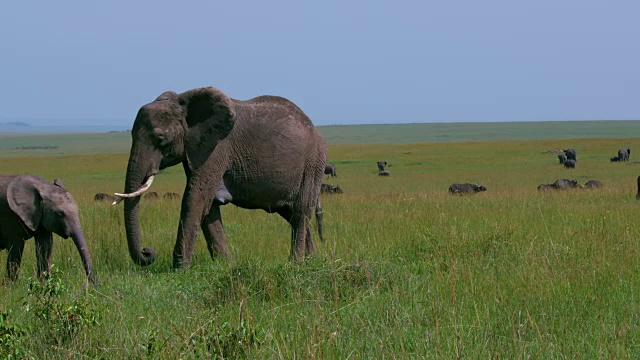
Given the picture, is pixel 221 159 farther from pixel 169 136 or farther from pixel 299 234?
pixel 299 234

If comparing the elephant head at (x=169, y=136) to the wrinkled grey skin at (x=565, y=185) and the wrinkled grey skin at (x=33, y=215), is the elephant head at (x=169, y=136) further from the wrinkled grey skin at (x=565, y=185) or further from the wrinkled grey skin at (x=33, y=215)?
the wrinkled grey skin at (x=565, y=185)

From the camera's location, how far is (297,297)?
7.20 meters

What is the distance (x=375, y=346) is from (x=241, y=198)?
4679mm

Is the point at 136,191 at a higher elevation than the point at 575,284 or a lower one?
higher

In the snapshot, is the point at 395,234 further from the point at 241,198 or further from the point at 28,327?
the point at 28,327

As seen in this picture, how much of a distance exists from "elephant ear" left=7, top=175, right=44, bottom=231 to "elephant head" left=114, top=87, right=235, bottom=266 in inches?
36.9

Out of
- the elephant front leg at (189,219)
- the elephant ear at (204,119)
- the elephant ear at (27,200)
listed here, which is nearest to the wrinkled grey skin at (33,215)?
the elephant ear at (27,200)

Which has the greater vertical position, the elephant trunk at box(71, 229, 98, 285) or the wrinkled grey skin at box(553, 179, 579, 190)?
the elephant trunk at box(71, 229, 98, 285)

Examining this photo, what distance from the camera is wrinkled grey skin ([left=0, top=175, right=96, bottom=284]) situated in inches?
345

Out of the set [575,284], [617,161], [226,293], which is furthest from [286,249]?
[617,161]

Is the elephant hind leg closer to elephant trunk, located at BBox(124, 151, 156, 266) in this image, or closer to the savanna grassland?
the savanna grassland

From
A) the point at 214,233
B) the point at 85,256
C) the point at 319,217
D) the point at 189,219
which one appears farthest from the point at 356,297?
the point at 319,217

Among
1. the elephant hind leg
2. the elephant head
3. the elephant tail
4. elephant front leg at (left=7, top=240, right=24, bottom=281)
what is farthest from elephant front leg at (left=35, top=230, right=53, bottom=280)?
the elephant tail

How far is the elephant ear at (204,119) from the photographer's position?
9406 mm
